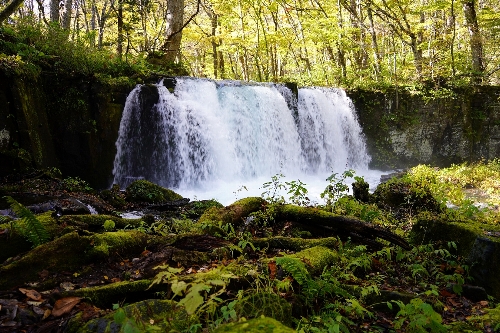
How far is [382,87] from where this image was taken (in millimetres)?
18734

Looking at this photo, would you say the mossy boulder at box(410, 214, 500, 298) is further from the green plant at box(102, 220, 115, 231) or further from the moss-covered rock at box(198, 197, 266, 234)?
the green plant at box(102, 220, 115, 231)

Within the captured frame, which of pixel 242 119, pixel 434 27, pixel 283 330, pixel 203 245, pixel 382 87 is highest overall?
pixel 434 27

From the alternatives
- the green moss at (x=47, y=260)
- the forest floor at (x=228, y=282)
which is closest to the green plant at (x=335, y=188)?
the forest floor at (x=228, y=282)

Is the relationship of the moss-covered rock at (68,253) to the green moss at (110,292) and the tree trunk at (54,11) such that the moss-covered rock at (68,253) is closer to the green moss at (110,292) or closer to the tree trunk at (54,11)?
the green moss at (110,292)

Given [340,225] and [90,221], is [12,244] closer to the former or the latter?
[90,221]

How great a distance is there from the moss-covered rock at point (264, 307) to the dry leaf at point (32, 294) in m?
1.45

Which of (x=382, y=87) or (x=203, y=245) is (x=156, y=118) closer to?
(x=203, y=245)

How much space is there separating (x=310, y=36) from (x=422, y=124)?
312 inches

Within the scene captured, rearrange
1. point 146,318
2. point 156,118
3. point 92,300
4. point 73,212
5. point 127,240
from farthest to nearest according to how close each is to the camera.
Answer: point 156,118 → point 73,212 → point 127,240 → point 92,300 → point 146,318

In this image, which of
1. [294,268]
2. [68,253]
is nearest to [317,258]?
[294,268]

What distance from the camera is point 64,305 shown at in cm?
232

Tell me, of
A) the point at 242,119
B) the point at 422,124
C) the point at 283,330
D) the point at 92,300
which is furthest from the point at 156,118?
the point at 422,124

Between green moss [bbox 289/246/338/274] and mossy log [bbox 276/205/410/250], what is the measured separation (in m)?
1.05

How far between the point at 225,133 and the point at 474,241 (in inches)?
403
